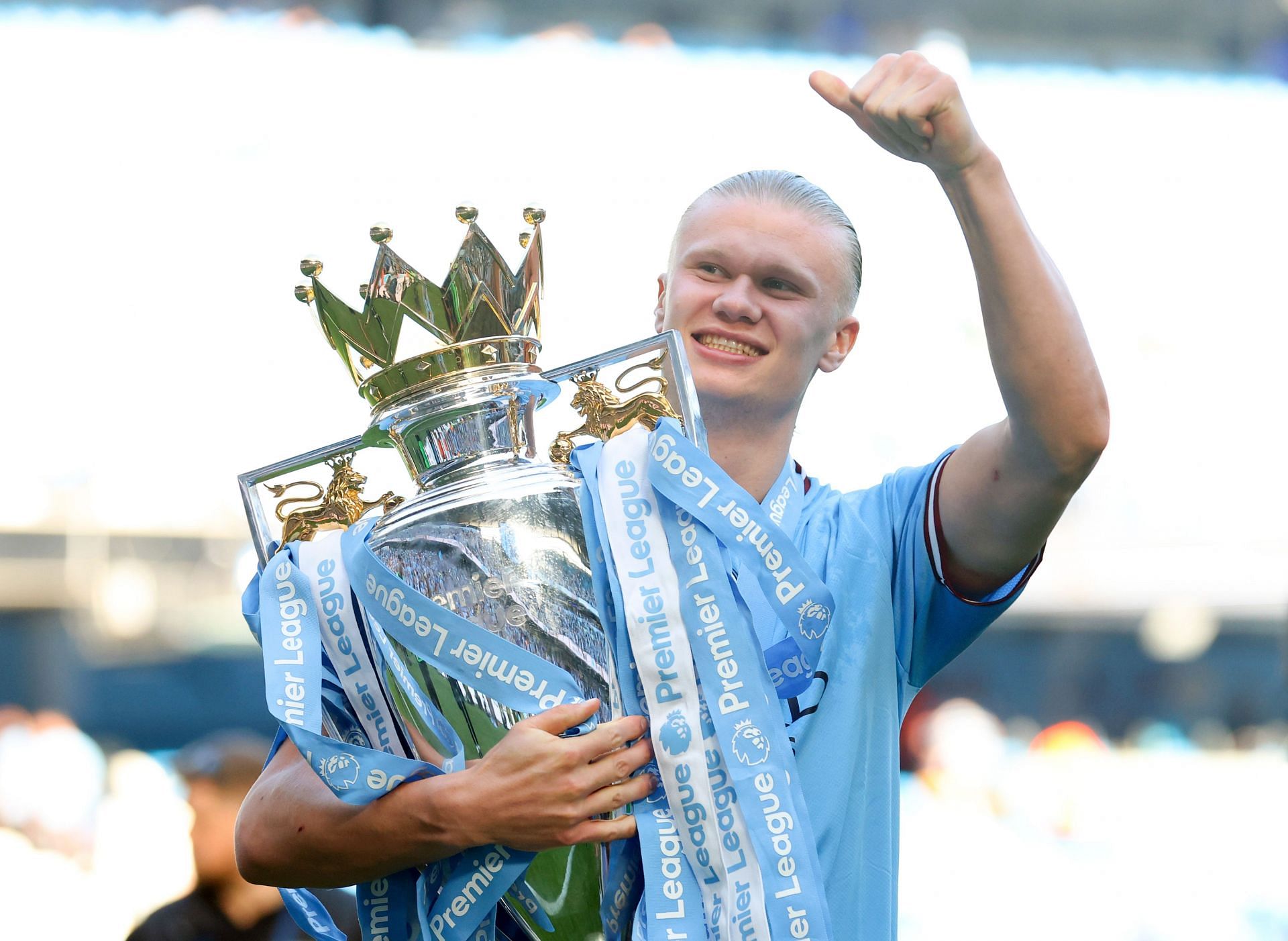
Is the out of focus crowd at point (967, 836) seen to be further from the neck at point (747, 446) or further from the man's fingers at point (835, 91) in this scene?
the man's fingers at point (835, 91)

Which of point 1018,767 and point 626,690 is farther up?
point 1018,767

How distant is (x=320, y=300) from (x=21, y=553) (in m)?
14.7

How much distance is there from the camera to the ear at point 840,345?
159 centimetres

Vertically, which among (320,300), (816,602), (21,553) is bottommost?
(816,602)

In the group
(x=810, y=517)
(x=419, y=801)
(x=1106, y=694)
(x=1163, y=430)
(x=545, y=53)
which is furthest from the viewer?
(x=1163, y=430)

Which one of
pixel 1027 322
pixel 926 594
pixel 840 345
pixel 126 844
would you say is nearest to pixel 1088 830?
pixel 126 844

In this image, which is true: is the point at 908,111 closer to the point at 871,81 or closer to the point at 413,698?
the point at 871,81

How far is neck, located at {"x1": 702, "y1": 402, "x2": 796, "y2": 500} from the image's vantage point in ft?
4.89

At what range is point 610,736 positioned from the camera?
1093 millimetres

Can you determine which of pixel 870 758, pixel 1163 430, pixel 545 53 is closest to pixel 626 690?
pixel 870 758

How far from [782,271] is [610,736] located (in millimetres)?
592

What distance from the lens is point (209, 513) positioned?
15.0 m

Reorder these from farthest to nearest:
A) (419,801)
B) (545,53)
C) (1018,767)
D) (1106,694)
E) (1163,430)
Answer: (1163,430) < (1106,694) < (545,53) < (1018,767) < (419,801)

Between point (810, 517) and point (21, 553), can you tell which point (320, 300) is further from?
point (21, 553)
